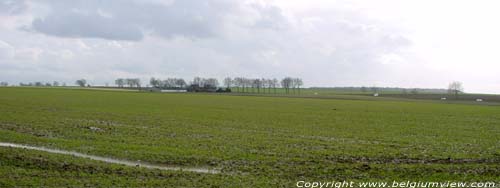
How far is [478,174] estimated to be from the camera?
15.8 m

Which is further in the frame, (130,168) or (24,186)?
(130,168)

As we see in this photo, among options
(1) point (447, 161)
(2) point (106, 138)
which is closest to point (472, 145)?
(1) point (447, 161)

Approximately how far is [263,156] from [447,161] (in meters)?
7.28

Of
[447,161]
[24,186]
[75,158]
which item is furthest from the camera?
[447,161]

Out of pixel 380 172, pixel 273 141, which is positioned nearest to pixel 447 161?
pixel 380 172

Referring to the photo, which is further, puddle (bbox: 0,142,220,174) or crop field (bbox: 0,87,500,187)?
puddle (bbox: 0,142,220,174)

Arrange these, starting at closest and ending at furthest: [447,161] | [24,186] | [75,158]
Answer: [24,186], [75,158], [447,161]

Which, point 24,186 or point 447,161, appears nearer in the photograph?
point 24,186

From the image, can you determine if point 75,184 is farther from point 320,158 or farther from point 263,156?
point 320,158

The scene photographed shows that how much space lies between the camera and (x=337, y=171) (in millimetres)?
15828

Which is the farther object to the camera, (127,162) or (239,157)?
(239,157)

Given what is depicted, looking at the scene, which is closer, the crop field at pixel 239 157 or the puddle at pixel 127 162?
the crop field at pixel 239 157

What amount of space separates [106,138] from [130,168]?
9501mm

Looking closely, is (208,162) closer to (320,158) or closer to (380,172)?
(320,158)
